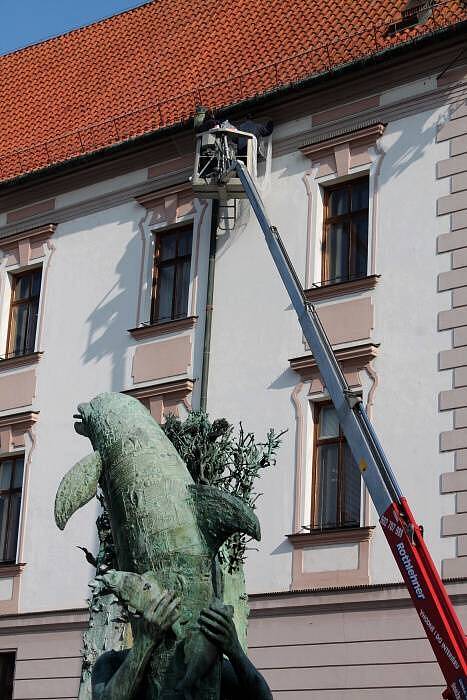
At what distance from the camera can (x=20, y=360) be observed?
70.7 feet

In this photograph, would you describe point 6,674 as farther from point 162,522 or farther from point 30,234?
point 162,522

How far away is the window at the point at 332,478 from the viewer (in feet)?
56.3

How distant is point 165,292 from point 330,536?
500 centimetres

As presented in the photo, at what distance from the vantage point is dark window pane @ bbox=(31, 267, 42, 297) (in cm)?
2212

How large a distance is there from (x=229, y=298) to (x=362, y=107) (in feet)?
10.0

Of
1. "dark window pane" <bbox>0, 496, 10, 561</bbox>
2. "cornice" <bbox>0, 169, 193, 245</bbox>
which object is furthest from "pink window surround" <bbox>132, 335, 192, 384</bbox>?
"dark window pane" <bbox>0, 496, 10, 561</bbox>

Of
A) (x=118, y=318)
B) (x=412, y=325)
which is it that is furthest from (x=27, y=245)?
(x=412, y=325)

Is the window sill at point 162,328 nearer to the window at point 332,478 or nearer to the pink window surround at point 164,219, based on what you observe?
the pink window surround at point 164,219

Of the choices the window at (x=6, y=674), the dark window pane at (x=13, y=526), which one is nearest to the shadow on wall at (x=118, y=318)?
the dark window pane at (x=13, y=526)

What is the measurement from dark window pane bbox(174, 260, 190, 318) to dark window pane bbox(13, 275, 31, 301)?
3.09 meters

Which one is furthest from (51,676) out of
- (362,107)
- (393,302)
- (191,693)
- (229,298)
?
(191,693)

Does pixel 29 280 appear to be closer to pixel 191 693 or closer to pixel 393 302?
pixel 393 302

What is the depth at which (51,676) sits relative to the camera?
19.4m

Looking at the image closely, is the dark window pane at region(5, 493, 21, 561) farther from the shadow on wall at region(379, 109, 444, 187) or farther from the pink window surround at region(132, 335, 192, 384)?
the shadow on wall at region(379, 109, 444, 187)
